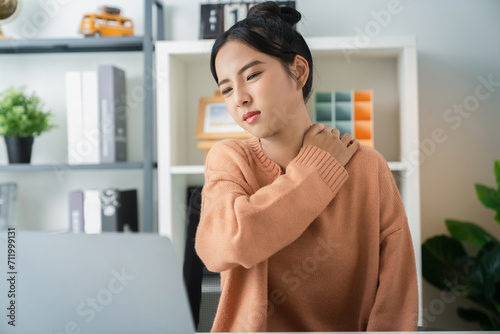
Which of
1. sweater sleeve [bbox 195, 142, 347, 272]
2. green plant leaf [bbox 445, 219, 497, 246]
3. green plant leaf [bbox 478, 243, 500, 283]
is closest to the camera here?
sweater sleeve [bbox 195, 142, 347, 272]

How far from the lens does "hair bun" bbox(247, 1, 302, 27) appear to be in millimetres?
1010

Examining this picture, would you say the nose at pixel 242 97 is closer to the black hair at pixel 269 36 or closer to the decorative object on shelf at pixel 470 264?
the black hair at pixel 269 36

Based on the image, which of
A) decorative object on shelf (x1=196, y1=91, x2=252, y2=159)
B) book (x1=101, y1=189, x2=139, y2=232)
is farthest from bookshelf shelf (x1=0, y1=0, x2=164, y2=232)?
decorative object on shelf (x1=196, y1=91, x2=252, y2=159)

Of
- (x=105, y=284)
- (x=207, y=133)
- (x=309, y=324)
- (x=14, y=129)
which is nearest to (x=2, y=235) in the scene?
(x=105, y=284)

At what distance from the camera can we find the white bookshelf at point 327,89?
6.25 ft

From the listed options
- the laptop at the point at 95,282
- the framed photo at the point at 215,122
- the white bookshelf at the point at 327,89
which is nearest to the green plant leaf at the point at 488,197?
the white bookshelf at the point at 327,89

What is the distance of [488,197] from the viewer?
1.95 meters

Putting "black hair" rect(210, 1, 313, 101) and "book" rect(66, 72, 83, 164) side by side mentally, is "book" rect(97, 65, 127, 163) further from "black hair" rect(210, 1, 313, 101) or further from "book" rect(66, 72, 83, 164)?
"black hair" rect(210, 1, 313, 101)

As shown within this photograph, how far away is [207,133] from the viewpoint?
1994 millimetres

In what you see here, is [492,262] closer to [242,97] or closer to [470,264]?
[470,264]

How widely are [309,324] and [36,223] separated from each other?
1.78 metres

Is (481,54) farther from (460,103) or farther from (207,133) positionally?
(207,133)

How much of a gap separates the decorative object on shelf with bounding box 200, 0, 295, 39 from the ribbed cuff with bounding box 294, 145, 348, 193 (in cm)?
118

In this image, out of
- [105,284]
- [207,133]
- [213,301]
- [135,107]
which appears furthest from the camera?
[135,107]
